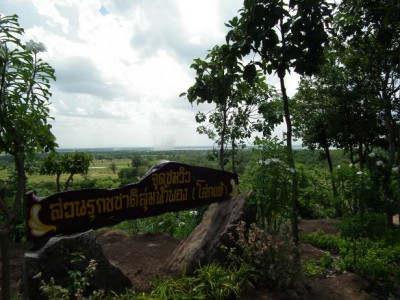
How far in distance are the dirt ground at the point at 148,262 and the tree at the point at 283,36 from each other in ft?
4.24

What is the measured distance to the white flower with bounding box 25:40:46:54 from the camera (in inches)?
137

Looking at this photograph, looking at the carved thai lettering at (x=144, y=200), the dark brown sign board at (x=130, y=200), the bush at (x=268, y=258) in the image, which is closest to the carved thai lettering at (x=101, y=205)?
the dark brown sign board at (x=130, y=200)

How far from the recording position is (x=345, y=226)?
5.45 meters

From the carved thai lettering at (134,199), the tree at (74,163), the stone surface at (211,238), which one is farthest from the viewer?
the tree at (74,163)

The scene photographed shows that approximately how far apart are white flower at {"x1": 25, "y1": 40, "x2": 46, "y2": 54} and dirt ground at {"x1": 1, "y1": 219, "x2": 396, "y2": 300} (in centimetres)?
357

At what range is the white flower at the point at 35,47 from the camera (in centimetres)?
348

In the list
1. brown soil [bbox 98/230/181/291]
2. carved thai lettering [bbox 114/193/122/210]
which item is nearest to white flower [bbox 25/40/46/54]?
carved thai lettering [bbox 114/193/122/210]

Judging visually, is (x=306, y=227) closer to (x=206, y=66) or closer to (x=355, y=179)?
(x=355, y=179)

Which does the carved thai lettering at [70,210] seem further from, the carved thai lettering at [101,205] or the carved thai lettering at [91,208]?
the carved thai lettering at [101,205]

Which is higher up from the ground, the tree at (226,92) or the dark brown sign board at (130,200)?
the tree at (226,92)

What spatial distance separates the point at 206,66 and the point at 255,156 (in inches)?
103

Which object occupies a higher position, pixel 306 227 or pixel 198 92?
pixel 198 92

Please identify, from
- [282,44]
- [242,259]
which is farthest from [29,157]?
[282,44]

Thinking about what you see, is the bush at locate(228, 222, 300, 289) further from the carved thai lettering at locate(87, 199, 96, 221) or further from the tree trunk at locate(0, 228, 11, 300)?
the tree trunk at locate(0, 228, 11, 300)
